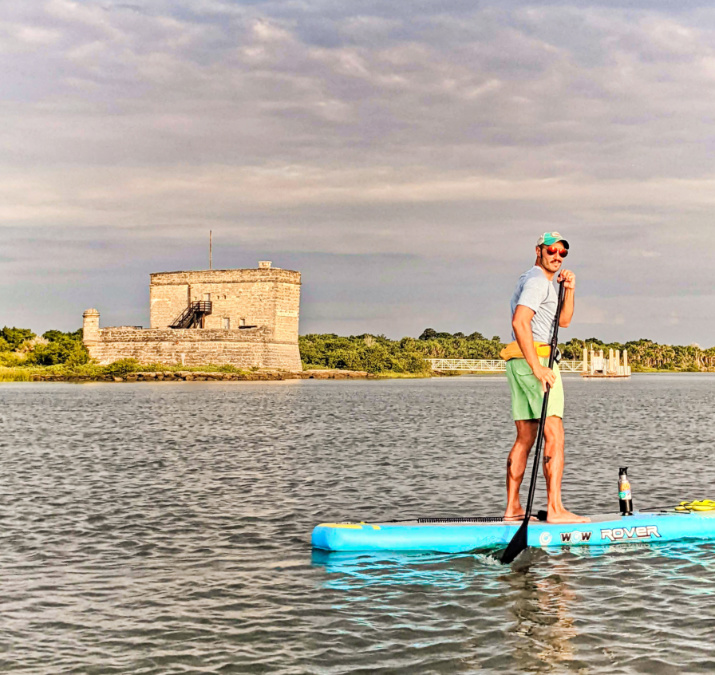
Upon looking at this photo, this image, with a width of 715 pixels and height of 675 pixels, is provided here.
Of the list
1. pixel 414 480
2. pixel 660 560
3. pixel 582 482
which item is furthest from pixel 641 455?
pixel 660 560

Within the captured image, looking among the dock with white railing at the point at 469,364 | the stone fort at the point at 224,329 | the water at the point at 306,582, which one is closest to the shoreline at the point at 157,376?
the stone fort at the point at 224,329

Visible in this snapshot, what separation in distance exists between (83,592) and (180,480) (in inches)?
307

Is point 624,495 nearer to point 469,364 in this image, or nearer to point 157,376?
point 157,376

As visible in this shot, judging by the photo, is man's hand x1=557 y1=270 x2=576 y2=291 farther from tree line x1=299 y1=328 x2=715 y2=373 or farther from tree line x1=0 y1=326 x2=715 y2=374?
tree line x1=299 y1=328 x2=715 y2=373

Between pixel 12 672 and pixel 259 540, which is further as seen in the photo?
pixel 259 540

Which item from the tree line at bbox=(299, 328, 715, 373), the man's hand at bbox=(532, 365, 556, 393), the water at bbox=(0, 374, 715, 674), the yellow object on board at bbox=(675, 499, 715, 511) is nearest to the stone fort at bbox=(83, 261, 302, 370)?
the tree line at bbox=(299, 328, 715, 373)

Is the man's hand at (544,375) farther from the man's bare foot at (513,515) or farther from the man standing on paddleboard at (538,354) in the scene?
the man's bare foot at (513,515)

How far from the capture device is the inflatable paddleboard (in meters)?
9.20

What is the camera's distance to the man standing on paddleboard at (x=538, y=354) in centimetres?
882

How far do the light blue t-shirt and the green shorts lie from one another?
0.30 m

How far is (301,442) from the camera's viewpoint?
23.5 metres

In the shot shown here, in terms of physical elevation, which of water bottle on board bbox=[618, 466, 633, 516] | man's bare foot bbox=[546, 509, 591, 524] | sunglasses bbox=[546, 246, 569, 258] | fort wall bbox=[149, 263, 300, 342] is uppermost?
fort wall bbox=[149, 263, 300, 342]

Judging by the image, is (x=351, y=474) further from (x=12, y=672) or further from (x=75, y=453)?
(x=12, y=672)

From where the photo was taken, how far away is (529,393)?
29.7 feet
